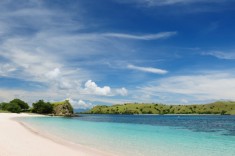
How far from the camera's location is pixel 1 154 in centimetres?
2161

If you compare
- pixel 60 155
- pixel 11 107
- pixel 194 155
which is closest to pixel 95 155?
pixel 60 155

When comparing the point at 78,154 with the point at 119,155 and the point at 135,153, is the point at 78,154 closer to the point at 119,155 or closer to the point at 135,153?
the point at 119,155

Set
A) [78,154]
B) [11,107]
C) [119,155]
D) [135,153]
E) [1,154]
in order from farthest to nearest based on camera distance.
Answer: [11,107] < [135,153] < [119,155] < [78,154] < [1,154]

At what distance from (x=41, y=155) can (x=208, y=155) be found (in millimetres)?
17970

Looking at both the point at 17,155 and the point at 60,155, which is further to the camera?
the point at 60,155

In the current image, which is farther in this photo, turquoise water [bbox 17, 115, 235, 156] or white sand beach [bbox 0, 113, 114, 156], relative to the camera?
turquoise water [bbox 17, 115, 235, 156]

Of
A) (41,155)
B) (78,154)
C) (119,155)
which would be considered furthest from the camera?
(119,155)

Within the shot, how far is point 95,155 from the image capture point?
84.7 ft

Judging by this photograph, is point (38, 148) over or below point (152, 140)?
over

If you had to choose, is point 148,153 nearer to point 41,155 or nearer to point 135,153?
point 135,153

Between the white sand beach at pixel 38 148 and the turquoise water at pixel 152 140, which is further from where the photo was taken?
the turquoise water at pixel 152 140

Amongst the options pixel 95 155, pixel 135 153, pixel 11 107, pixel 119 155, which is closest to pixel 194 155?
pixel 135 153

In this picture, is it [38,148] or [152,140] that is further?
[152,140]

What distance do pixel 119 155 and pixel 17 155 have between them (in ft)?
33.1
